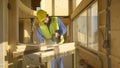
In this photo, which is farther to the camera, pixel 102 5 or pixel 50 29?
pixel 50 29

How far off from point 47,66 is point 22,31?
8270 mm

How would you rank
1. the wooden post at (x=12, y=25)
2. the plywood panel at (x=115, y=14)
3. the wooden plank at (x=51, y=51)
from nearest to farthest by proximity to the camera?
the plywood panel at (x=115, y=14) < the wooden plank at (x=51, y=51) < the wooden post at (x=12, y=25)

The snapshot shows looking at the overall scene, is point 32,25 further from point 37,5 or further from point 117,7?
point 117,7

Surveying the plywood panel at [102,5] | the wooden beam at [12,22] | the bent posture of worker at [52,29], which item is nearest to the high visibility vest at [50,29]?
the bent posture of worker at [52,29]

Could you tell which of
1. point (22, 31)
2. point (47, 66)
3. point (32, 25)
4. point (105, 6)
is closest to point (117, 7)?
point (105, 6)

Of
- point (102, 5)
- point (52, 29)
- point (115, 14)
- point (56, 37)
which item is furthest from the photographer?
point (52, 29)

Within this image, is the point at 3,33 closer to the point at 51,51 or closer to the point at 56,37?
the point at 51,51

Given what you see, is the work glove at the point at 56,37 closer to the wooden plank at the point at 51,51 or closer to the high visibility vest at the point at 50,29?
the high visibility vest at the point at 50,29

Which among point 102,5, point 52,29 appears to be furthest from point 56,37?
point 102,5

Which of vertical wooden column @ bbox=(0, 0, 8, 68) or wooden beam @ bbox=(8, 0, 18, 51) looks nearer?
vertical wooden column @ bbox=(0, 0, 8, 68)

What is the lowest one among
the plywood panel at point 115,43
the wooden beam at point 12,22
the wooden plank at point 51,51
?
the wooden plank at point 51,51

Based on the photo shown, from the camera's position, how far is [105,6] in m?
4.56

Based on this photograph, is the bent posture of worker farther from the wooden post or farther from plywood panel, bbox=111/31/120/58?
plywood panel, bbox=111/31/120/58

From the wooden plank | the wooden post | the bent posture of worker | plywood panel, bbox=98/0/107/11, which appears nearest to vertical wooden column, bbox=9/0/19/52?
the wooden post
